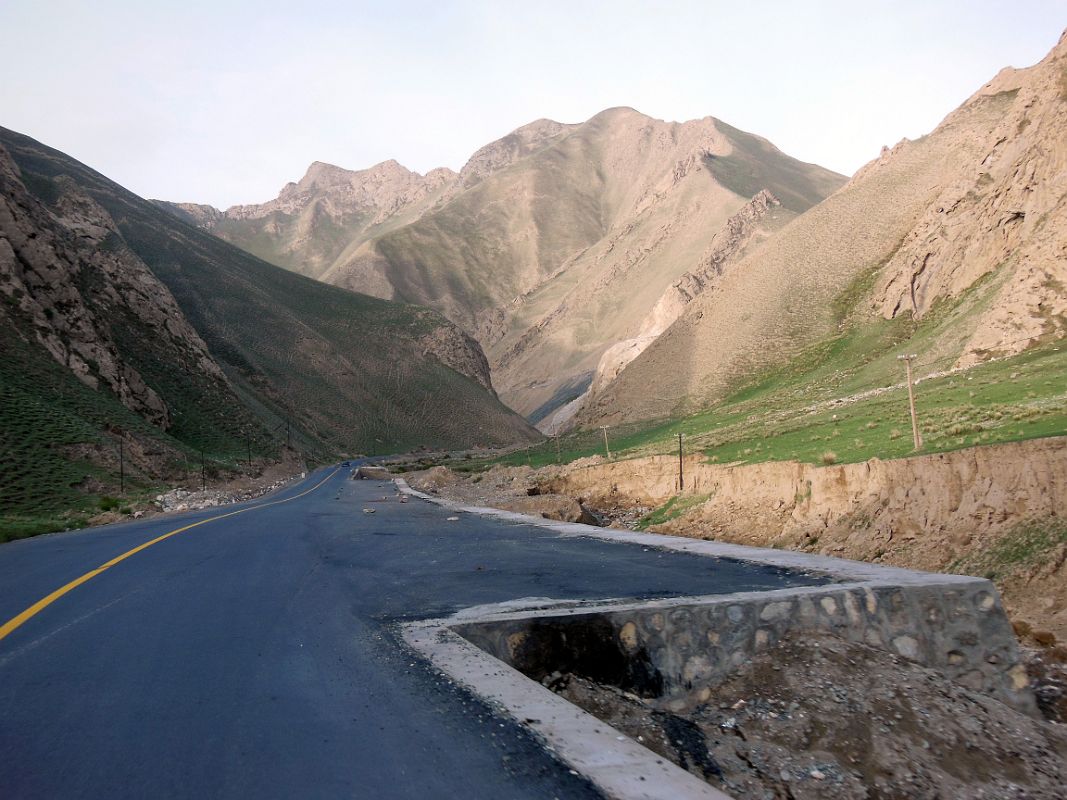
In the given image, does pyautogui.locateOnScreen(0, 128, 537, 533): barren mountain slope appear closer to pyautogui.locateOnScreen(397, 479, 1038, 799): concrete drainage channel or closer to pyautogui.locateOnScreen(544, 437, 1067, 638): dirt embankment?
pyautogui.locateOnScreen(544, 437, 1067, 638): dirt embankment

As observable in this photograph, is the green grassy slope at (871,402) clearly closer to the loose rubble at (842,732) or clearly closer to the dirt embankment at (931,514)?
the dirt embankment at (931,514)

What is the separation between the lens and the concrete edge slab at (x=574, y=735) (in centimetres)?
323

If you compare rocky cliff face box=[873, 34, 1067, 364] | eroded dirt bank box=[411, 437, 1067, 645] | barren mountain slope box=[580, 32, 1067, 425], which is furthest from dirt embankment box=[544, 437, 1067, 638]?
barren mountain slope box=[580, 32, 1067, 425]

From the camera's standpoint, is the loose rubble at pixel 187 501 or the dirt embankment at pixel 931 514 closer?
the dirt embankment at pixel 931 514

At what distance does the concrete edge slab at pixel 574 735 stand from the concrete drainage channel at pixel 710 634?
4 centimetres

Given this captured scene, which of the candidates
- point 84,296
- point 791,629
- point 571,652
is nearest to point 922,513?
point 791,629

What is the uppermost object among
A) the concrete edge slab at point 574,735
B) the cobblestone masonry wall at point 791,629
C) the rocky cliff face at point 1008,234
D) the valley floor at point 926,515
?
the rocky cliff face at point 1008,234

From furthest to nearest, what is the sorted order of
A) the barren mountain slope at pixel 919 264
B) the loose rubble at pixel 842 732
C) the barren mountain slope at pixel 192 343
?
the barren mountain slope at pixel 192 343, the barren mountain slope at pixel 919 264, the loose rubble at pixel 842 732

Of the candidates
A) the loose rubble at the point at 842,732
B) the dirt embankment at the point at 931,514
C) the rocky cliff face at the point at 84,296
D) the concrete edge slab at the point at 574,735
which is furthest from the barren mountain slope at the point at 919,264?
the rocky cliff face at the point at 84,296

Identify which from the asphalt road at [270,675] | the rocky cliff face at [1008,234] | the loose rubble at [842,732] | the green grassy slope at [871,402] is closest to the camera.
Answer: the asphalt road at [270,675]

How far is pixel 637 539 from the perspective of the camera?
11594mm

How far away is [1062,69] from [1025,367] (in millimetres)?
40603

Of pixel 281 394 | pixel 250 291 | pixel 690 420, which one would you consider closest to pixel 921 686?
pixel 690 420

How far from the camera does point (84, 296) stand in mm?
66062
